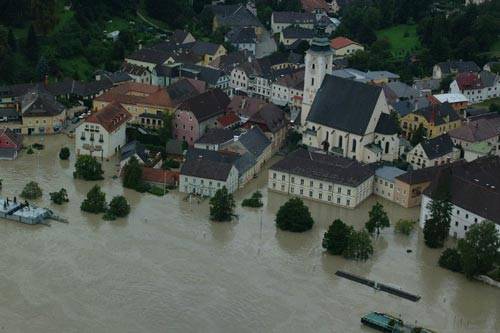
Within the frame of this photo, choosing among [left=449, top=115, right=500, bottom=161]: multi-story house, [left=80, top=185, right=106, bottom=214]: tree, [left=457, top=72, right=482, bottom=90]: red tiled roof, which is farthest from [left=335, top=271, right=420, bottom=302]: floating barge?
[left=457, top=72, right=482, bottom=90]: red tiled roof

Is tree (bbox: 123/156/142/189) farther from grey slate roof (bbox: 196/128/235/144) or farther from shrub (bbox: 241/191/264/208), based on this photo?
shrub (bbox: 241/191/264/208)

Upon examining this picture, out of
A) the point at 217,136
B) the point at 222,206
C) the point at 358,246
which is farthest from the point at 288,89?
the point at 358,246

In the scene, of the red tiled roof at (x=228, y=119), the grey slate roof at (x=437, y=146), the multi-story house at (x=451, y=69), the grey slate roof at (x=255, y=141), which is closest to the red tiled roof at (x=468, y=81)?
the multi-story house at (x=451, y=69)

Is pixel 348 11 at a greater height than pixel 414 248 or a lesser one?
greater

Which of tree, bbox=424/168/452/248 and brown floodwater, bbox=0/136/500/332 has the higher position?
tree, bbox=424/168/452/248

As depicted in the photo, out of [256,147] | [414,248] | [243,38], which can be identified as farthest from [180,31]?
[414,248]

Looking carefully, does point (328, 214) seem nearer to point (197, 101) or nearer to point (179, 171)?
point (179, 171)
